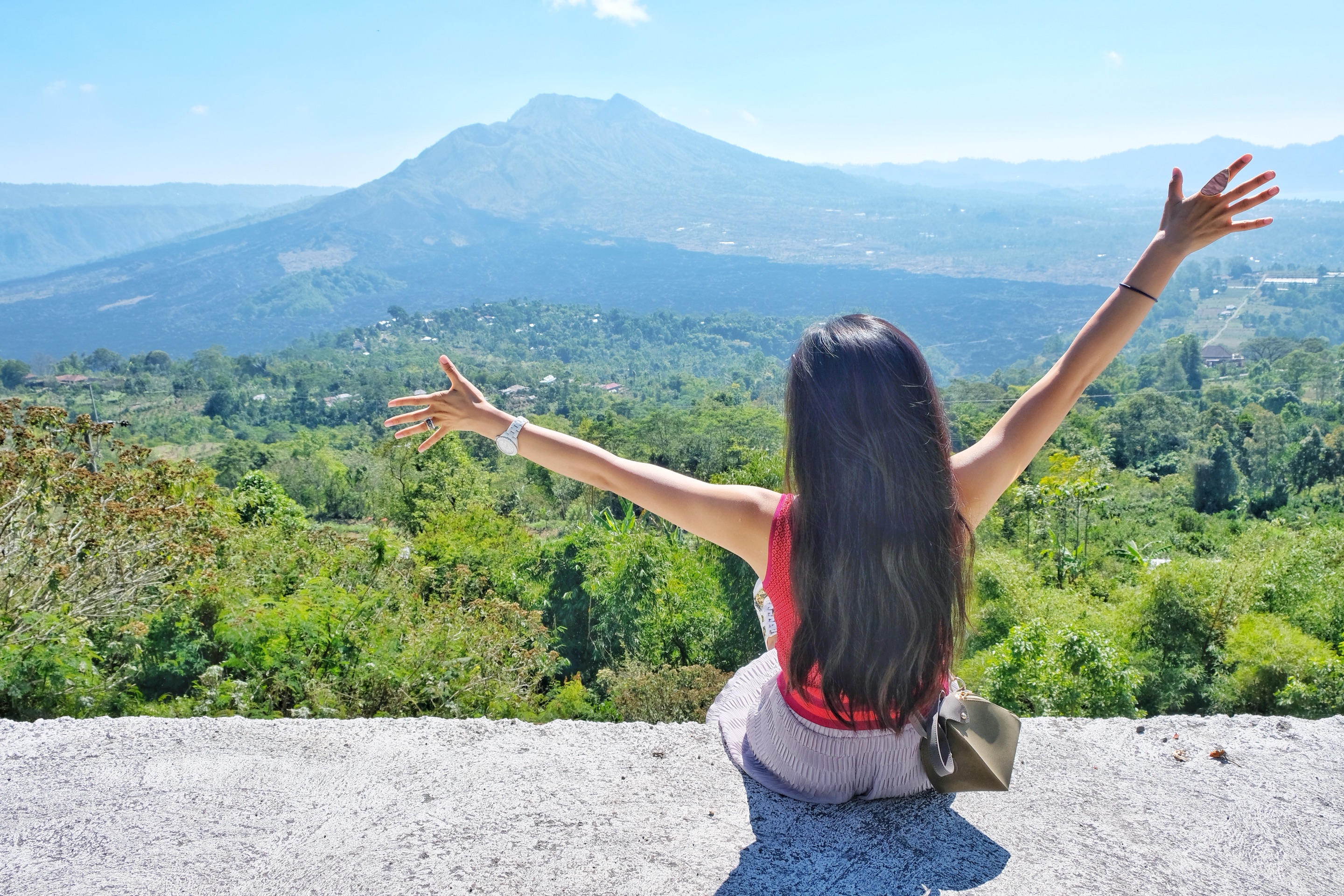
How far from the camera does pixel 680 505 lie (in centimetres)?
188

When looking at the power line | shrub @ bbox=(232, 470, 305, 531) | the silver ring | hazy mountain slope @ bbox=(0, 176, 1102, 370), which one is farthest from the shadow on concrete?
hazy mountain slope @ bbox=(0, 176, 1102, 370)

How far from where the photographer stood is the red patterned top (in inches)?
70.2

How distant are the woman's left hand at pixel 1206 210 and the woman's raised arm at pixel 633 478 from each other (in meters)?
1.21

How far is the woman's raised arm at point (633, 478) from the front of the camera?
1815mm

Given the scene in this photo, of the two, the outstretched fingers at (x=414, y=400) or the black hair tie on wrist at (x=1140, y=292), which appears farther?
the outstretched fingers at (x=414, y=400)

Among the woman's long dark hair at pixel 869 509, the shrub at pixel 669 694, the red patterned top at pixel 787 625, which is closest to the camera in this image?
the woman's long dark hair at pixel 869 509

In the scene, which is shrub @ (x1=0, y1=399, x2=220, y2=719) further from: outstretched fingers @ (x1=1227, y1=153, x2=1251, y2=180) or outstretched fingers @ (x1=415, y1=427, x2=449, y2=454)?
outstretched fingers @ (x1=1227, y1=153, x2=1251, y2=180)

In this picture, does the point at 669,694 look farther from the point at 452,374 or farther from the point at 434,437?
the point at 452,374

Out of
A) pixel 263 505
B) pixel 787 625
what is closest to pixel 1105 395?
pixel 263 505

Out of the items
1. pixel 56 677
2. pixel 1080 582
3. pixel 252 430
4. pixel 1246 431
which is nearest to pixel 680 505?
pixel 56 677

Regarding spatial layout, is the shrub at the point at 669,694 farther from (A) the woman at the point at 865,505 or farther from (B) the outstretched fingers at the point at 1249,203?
(B) the outstretched fingers at the point at 1249,203

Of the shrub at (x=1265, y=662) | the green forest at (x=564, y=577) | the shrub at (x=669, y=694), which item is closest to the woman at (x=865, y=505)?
the green forest at (x=564, y=577)

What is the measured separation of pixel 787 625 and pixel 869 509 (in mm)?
443

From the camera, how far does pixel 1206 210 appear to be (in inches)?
76.0
